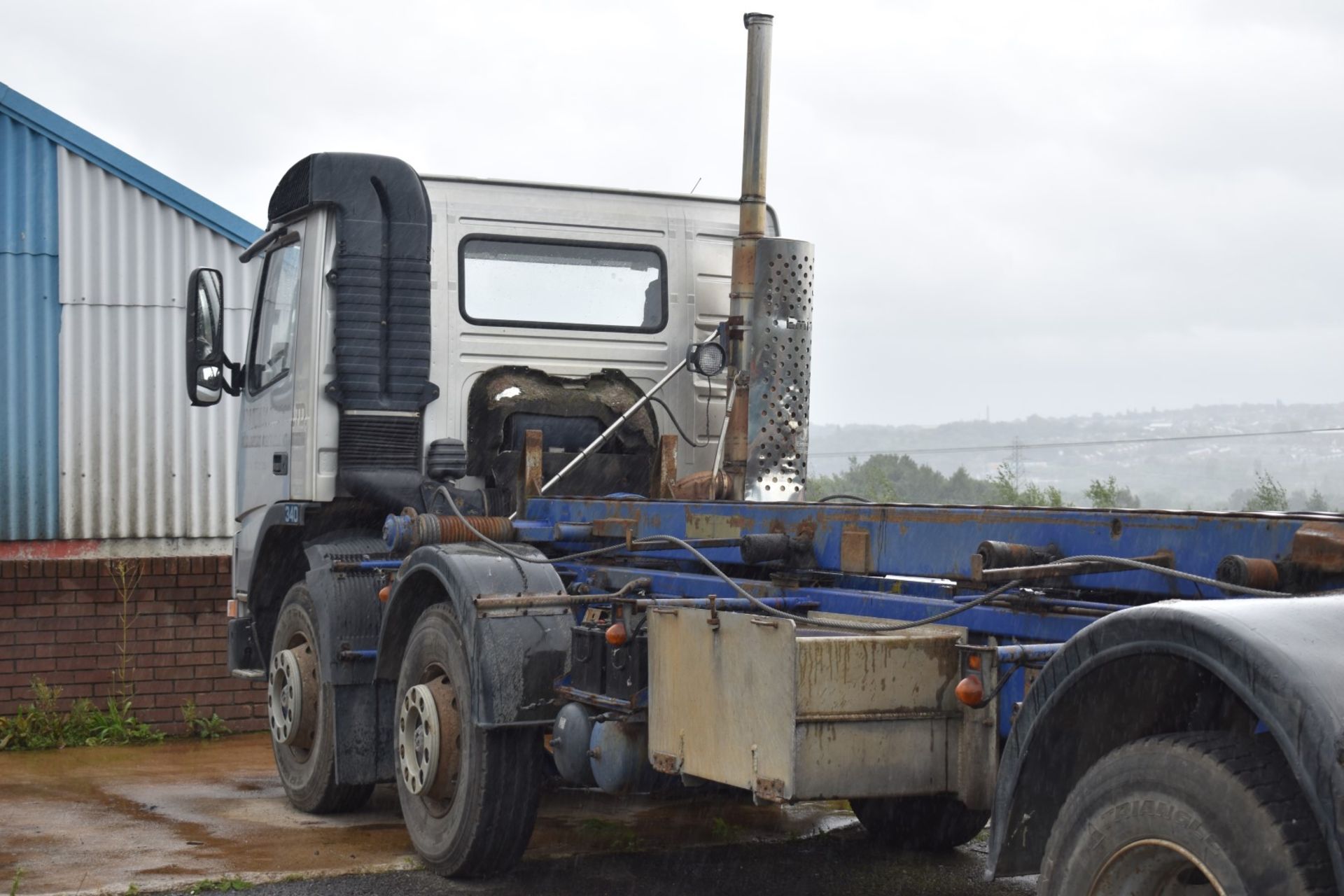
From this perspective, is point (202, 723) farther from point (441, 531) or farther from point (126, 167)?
point (441, 531)

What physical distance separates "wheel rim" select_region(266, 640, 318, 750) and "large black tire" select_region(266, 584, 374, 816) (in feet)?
0.06

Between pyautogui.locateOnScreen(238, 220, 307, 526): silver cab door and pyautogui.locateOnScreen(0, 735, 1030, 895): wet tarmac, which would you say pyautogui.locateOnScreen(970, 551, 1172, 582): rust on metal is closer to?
pyautogui.locateOnScreen(0, 735, 1030, 895): wet tarmac

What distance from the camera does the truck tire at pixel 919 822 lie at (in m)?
6.78

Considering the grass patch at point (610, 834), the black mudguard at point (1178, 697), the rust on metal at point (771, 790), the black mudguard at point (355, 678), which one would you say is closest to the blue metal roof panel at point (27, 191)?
the black mudguard at point (355, 678)

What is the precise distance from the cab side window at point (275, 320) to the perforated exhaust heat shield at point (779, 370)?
7.36ft

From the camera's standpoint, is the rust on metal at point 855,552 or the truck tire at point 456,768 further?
the truck tire at point 456,768

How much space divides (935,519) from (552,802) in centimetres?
410

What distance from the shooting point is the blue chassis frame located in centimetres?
370

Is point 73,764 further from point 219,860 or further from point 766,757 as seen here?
point 766,757

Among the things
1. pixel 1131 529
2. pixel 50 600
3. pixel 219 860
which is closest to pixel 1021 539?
pixel 1131 529

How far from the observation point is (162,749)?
1008 cm

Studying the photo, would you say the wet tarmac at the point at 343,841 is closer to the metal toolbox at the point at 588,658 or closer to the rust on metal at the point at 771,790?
the metal toolbox at the point at 588,658

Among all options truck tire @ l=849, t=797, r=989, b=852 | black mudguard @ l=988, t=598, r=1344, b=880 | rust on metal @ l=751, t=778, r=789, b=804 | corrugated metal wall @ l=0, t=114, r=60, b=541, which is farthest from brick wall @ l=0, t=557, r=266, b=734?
black mudguard @ l=988, t=598, r=1344, b=880

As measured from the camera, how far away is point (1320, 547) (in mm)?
3387
